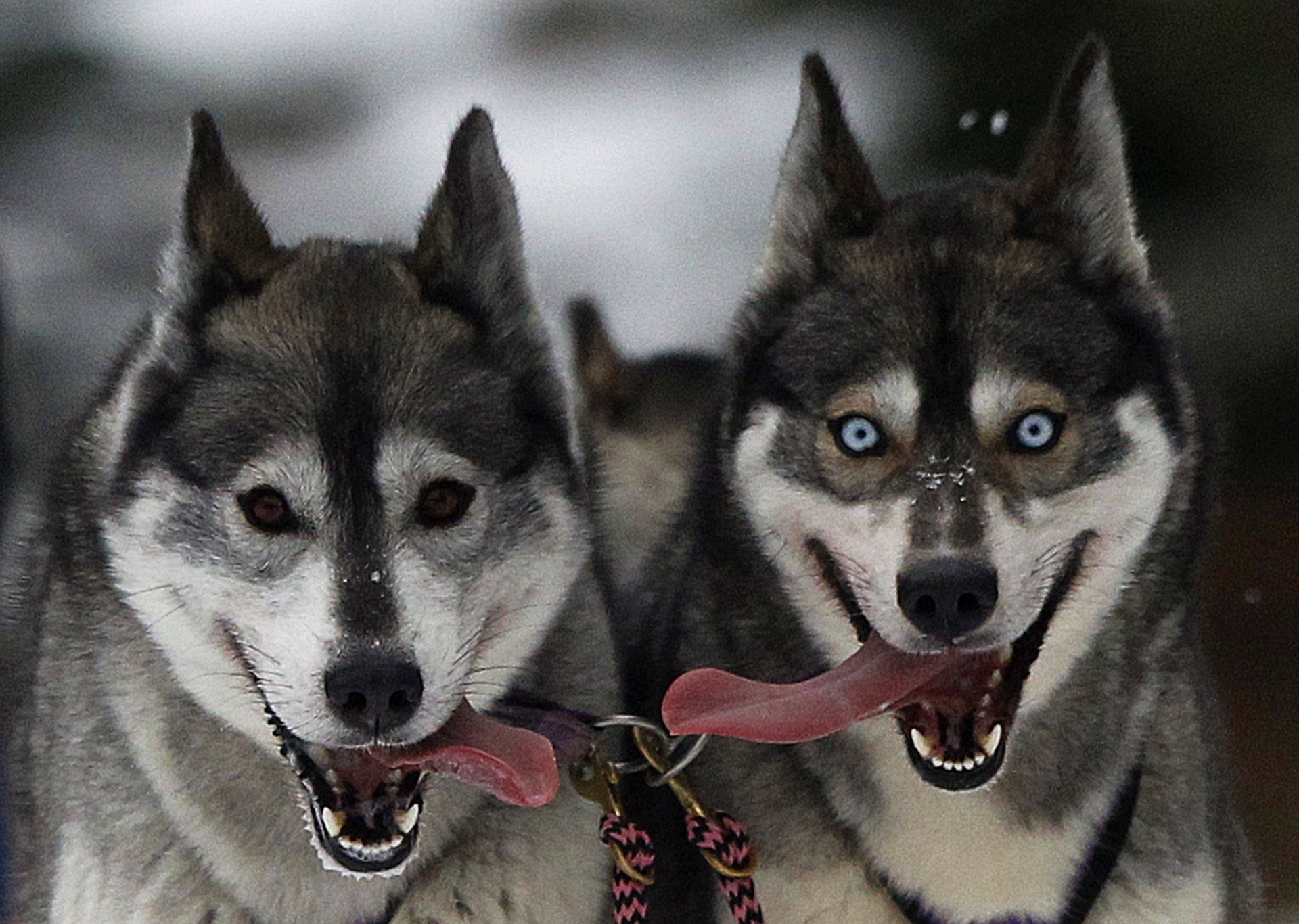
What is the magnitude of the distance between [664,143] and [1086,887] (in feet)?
18.3

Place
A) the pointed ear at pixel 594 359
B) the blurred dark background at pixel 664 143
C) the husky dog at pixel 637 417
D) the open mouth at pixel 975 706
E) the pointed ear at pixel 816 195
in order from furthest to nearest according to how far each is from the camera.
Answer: the blurred dark background at pixel 664 143 → the pointed ear at pixel 594 359 → the husky dog at pixel 637 417 → the pointed ear at pixel 816 195 → the open mouth at pixel 975 706

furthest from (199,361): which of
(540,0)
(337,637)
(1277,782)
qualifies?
(540,0)

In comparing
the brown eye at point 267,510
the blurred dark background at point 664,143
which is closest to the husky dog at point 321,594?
the brown eye at point 267,510

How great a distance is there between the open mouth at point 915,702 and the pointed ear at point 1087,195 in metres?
0.39

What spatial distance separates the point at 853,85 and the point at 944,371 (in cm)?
408

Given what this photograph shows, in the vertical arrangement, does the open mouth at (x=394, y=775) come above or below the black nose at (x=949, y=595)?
below

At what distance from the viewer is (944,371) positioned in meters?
1.94

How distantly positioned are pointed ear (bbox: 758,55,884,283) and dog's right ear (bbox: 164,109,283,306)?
2.23ft

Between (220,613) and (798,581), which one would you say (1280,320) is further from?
(220,613)

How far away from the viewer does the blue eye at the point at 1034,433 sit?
1.93 m

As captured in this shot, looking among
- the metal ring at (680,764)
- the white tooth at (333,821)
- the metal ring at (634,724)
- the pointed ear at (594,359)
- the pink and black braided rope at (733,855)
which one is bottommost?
the pink and black braided rope at (733,855)

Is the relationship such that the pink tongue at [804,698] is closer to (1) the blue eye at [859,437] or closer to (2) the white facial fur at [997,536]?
(2) the white facial fur at [997,536]

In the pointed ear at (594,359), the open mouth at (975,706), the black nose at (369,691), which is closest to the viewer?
the black nose at (369,691)

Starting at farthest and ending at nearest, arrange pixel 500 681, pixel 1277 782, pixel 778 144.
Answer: pixel 778 144
pixel 1277 782
pixel 500 681
